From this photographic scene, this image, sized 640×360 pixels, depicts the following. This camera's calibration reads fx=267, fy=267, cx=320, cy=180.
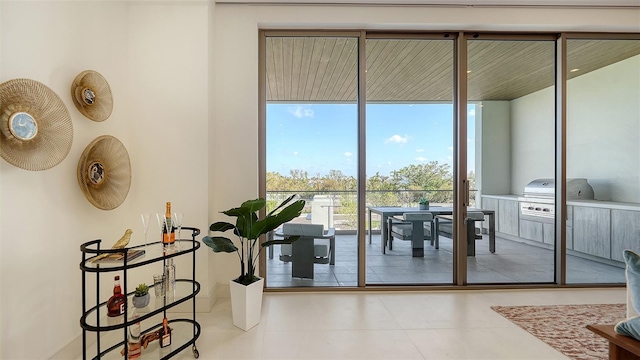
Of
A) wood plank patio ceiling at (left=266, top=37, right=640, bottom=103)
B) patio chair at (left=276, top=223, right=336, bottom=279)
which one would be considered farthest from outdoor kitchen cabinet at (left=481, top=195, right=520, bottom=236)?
patio chair at (left=276, top=223, right=336, bottom=279)

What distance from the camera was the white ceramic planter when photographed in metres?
2.30

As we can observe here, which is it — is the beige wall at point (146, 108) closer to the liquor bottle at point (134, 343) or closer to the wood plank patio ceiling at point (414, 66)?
the wood plank patio ceiling at point (414, 66)

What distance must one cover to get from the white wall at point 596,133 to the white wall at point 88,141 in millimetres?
3774

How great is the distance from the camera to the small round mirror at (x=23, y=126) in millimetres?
1441

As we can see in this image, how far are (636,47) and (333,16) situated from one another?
12.5 ft

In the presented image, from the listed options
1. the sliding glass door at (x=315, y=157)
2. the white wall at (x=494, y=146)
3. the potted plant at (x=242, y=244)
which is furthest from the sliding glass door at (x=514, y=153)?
the potted plant at (x=242, y=244)

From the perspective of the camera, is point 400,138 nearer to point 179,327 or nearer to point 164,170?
point 164,170

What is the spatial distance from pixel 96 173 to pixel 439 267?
11.8 ft

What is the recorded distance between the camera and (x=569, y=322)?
2410 millimetres

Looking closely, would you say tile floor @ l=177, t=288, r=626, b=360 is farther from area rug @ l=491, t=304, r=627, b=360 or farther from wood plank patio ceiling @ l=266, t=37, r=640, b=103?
wood plank patio ceiling @ l=266, t=37, r=640, b=103

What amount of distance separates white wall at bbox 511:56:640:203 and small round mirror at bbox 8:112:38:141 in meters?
4.43

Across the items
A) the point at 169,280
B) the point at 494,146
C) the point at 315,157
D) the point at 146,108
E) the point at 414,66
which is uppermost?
the point at 414,66

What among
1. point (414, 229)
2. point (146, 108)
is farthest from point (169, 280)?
point (414, 229)

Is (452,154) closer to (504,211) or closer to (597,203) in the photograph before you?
(504,211)
